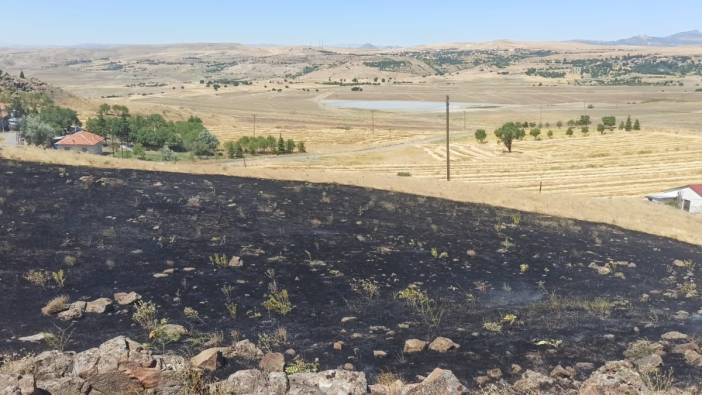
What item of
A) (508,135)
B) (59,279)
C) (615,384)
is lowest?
(508,135)

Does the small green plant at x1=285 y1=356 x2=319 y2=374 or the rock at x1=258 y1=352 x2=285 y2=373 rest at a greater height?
the rock at x1=258 y1=352 x2=285 y2=373

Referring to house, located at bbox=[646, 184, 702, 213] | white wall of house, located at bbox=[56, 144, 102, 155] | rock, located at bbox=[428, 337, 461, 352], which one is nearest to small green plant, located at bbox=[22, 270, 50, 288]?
rock, located at bbox=[428, 337, 461, 352]

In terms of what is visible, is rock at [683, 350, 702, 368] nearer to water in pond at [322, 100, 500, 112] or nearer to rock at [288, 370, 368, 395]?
rock at [288, 370, 368, 395]

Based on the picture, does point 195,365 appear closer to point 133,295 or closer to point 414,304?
point 133,295

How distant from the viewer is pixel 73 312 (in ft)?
52.1

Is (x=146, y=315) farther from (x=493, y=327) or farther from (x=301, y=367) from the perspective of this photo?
(x=493, y=327)

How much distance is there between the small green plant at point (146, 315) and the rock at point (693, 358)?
13928 mm

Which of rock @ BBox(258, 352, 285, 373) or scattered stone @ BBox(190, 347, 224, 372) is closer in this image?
scattered stone @ BBox(190, 347, 224, 372)

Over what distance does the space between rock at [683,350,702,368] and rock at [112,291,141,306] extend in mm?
15376

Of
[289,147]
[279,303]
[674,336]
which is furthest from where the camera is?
[289,147]

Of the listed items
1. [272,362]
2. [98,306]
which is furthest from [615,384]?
[98,306]

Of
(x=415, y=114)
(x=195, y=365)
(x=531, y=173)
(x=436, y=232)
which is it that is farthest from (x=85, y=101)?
(x=195, y=365)

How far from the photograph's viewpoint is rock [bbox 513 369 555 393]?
12391 millimetres

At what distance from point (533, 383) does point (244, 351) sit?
6.77 meters
